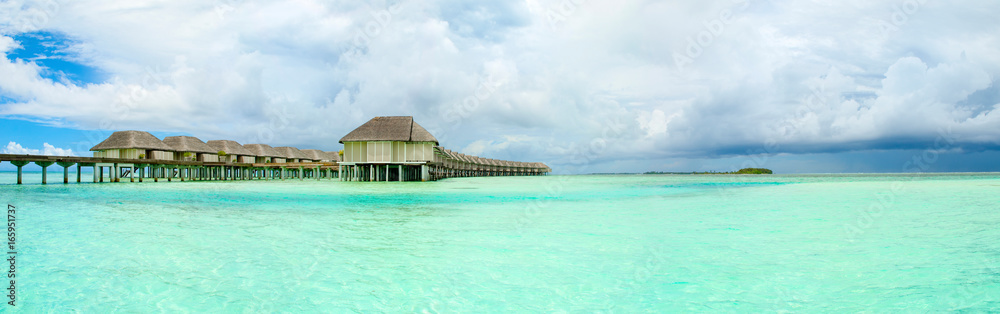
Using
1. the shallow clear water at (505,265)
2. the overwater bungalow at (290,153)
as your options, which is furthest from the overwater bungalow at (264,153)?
the shallow clear water at (505,265)

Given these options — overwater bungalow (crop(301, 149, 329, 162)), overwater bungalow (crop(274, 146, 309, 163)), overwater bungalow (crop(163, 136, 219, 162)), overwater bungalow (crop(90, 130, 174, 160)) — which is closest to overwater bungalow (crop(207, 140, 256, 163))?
overwater bungalow (crop(163, 136, 219, 162))

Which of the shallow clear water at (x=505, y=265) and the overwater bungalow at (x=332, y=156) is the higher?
the overwater bungalow at (x=332, y=156)

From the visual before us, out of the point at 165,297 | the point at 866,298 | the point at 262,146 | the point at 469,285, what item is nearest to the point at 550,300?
the point at 469,285

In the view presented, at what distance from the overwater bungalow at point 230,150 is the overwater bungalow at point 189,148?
1319 millimetres

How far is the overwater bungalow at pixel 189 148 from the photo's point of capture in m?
42.6

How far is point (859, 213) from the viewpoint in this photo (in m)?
10.9

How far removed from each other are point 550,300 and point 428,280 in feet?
4.03

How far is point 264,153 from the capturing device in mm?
55656

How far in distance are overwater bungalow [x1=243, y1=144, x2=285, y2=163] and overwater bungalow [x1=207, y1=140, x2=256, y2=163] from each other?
0.97m

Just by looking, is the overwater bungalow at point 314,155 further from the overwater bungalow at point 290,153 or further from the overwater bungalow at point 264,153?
the overwater bungalow at point 264,153

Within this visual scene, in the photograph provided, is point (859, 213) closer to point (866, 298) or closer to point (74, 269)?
point (866, 298)

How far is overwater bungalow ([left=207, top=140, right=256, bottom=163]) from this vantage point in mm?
49406

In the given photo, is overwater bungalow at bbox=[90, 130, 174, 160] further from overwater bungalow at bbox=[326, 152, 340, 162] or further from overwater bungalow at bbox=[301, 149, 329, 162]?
overwater bungalow at bbox=[326, 152, 340, 162]

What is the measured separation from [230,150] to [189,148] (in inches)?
271
